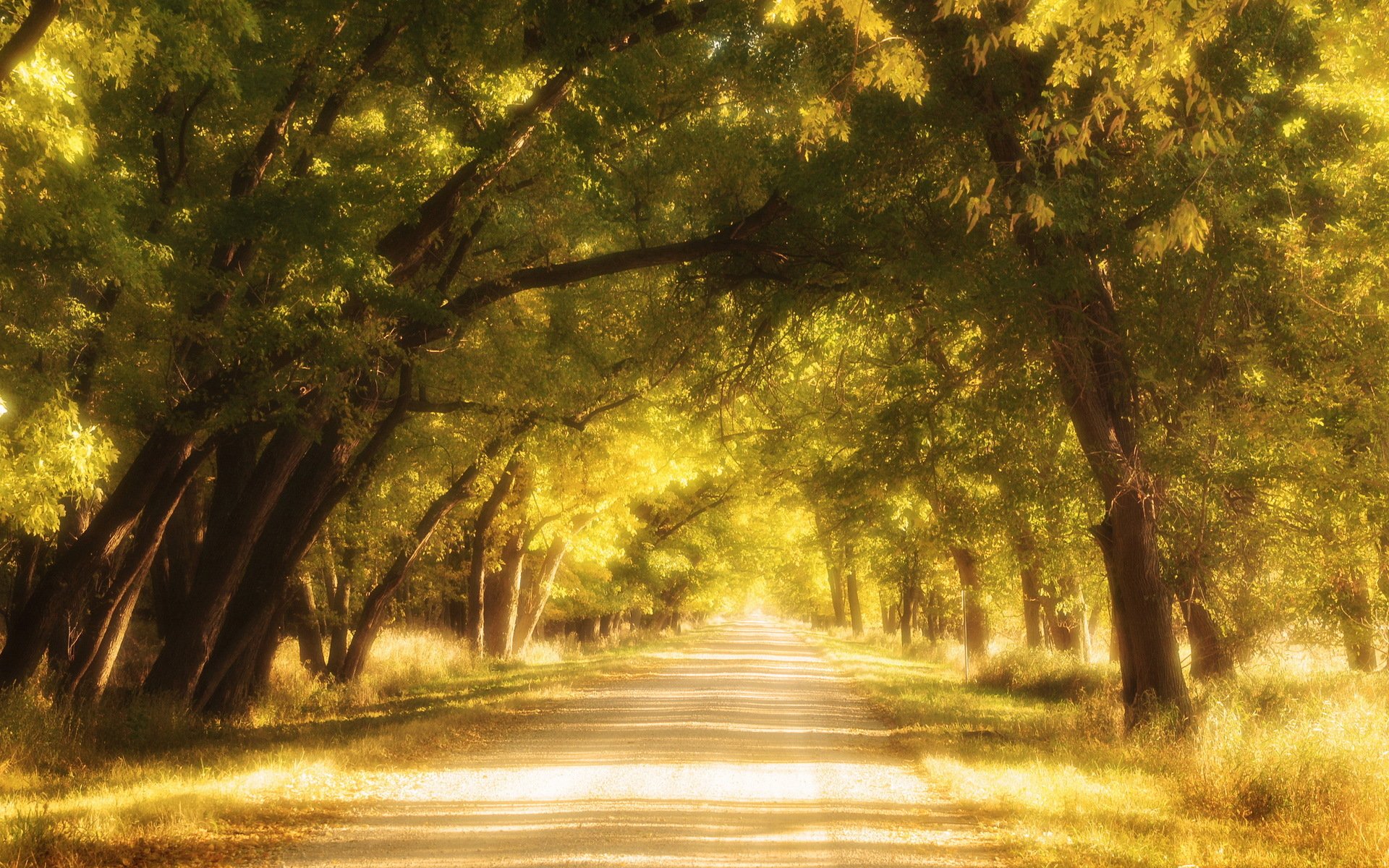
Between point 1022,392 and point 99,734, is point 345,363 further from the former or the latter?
point 1022,392

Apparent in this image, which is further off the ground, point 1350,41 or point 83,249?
point 1350,41

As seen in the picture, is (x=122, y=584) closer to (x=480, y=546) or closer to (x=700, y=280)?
(x=700, y=280)

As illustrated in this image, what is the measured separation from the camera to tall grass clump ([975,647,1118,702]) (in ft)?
73.5

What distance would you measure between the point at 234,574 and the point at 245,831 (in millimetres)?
7116

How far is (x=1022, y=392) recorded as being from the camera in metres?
14.0

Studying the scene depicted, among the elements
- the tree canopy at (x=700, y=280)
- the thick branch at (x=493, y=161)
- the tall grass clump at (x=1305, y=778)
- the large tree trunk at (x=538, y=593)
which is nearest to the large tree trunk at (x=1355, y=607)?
the tree canopy at (x=700, y=280)

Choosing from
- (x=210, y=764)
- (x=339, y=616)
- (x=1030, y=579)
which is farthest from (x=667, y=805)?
(x=1030, y=579)

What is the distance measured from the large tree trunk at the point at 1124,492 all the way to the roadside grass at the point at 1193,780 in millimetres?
628

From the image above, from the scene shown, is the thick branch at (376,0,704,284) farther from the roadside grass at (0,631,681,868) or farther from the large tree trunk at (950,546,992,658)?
the large tree trunk at (950,546,992,658)

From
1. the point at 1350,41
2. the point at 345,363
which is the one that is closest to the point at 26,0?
the point at 345,363

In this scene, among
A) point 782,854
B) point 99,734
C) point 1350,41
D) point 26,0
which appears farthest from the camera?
point 99,734

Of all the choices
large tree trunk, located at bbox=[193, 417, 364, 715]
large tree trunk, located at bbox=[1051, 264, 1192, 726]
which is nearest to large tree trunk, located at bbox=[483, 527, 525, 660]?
large tree trunk, located at bbox=[193, 417, 364, 715]

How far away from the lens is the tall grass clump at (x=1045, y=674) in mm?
22406

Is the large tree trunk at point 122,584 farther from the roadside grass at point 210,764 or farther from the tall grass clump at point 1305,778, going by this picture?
the tall grass clump at point 1305,778
